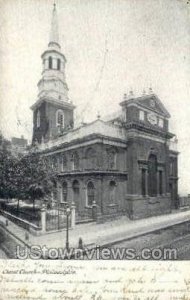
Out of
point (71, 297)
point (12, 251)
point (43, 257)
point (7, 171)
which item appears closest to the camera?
point (71, 297)

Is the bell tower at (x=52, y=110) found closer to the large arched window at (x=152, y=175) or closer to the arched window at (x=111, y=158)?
the arched window at (x=111, y=158)

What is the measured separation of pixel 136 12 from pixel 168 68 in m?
1.31

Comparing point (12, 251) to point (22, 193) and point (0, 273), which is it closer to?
point (0, 273)

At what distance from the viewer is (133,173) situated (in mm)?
10578

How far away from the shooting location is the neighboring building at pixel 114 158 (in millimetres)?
10047

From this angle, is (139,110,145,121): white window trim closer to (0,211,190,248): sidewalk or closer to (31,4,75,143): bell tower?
(31,4,75,143): bell tower

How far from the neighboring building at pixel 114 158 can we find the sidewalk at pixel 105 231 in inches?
22.1

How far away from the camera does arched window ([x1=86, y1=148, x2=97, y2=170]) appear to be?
10.0m

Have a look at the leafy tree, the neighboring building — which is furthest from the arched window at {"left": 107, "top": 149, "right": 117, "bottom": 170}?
the leafy tree

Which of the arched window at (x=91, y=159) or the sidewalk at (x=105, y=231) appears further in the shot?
the arched window at (x=91, y=159)

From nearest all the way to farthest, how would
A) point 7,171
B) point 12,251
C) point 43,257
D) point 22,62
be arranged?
1. point 43,257
2. point 12,251
3. point 22,62
4. point 7,171

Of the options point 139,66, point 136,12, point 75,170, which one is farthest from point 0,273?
point 75,170

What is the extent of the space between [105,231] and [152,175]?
4433 millimetres

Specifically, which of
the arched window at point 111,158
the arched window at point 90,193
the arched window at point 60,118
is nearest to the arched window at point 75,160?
the arched window at point 90,193
